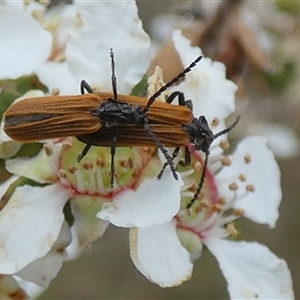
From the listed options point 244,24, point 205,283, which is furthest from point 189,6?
point 205,283

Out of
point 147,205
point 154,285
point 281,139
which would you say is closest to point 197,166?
point 147,205

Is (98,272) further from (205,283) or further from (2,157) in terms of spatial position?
(2,157)

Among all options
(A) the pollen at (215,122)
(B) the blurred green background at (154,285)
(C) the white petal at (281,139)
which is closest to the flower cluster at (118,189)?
(A) the pollen at (215,122)

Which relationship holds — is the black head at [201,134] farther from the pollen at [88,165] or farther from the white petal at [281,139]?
the white petal at [281,139]

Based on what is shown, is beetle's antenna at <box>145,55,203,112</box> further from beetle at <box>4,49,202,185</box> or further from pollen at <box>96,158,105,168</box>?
pollen at <box>96,158,105,168</box>

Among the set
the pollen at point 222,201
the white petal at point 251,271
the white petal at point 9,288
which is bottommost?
the white petal at point 9,288

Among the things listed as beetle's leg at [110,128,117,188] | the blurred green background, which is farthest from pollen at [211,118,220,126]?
the blurred green background

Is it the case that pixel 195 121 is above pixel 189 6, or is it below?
above
